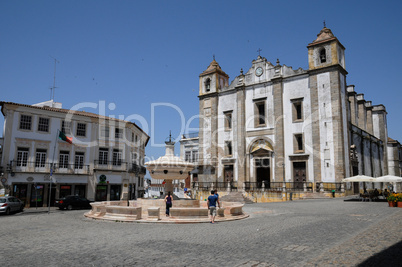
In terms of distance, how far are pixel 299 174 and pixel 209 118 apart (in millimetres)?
13755

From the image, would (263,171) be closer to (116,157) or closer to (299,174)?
(299,174)

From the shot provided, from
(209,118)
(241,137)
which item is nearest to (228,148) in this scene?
(241,137)

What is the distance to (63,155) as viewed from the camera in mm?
30484

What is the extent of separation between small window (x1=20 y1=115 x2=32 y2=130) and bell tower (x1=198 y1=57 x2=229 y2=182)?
1975 centimetres

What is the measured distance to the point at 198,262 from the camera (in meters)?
6.00

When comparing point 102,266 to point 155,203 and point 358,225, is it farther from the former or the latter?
point 155,203

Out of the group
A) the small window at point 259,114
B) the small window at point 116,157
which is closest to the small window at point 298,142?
the small window at point 259,114

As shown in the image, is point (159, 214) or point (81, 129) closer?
point (159, 214)

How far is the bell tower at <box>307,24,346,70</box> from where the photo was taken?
1249 inches

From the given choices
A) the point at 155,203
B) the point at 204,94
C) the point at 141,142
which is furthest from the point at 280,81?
the point at 155,203

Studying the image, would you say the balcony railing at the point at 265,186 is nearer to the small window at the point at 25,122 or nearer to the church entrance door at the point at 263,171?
the church entrance door at the point at 263,171

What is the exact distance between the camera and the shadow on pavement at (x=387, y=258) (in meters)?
5.55

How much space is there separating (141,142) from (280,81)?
65.9 feet

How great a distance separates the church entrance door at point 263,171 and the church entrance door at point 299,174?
3.25m
